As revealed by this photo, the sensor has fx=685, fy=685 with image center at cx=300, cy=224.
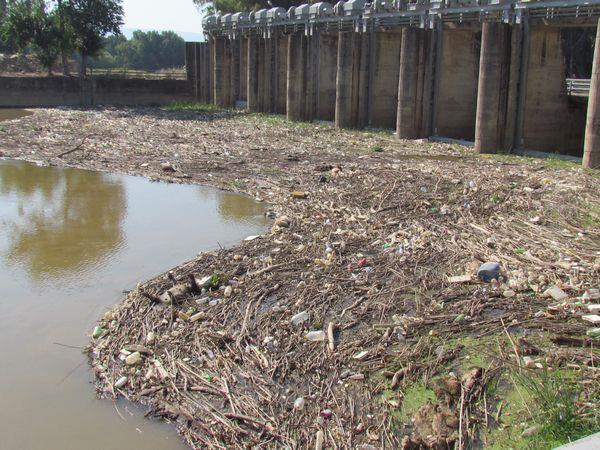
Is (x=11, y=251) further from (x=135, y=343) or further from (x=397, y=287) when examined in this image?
(x=397, y=287)

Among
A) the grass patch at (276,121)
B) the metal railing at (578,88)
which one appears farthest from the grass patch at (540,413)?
the grass patch at (276,121)

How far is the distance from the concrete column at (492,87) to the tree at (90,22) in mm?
27960

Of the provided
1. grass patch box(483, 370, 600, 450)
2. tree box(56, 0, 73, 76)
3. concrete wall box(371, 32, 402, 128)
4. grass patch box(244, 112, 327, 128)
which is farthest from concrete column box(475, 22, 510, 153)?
tree box(56, 0, 73, 76)

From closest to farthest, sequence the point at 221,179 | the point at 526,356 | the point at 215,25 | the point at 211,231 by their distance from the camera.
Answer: the point at 526,356, the point at 211,231, the point at 221,179, the point at 215,25

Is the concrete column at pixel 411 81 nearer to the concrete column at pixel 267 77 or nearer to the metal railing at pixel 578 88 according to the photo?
the metal railing at pixel 578 88

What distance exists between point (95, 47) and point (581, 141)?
2931 cm

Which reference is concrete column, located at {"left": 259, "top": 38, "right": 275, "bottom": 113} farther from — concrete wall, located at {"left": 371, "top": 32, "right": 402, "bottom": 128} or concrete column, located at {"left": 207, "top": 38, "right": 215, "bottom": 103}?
concrete wall, located at {"left": 371, "top": 32, "right": 402, "bottom": 128}

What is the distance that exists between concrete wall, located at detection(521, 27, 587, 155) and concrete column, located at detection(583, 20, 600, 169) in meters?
3.95

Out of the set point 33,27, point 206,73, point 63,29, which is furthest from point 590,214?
point 33,27

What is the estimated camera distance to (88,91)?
40.8 metres

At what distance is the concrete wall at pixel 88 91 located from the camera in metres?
39.4

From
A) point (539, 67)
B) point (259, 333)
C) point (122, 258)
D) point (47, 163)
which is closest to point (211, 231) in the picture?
point (122, 258)

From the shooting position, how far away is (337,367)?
6531mm

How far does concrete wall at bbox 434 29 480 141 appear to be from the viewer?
2353 cm
